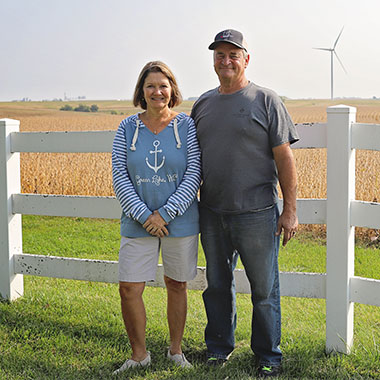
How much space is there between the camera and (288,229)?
11.8 ft

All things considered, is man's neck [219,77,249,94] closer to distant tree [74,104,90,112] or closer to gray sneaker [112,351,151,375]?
gray sneaker [112,351,151,375]

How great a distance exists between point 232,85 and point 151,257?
1202mm

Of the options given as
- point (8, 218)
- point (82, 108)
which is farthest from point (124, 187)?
point (82, 108)

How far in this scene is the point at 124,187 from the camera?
3.60 meters

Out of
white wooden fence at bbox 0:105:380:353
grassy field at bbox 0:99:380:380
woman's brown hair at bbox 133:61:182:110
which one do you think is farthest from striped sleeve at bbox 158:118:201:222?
grassy field at bbox 0:99:380:380

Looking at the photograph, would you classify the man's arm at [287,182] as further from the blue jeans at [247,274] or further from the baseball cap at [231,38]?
the baseball cap at [231,38]

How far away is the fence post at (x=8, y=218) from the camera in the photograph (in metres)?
5.10

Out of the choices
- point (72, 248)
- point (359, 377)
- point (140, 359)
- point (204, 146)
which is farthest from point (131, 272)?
point (72, 248)

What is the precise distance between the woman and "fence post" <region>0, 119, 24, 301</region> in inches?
71.4

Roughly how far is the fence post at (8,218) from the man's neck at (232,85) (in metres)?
2.42

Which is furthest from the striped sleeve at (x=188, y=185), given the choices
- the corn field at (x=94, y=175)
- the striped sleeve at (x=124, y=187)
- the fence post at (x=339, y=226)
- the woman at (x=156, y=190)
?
the corn field at (x=94, y=175)

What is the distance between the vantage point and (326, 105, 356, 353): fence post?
3936mm

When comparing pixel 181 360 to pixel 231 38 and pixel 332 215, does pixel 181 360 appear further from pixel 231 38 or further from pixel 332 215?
pixel 231 38

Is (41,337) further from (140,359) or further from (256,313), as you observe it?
(256,313)
